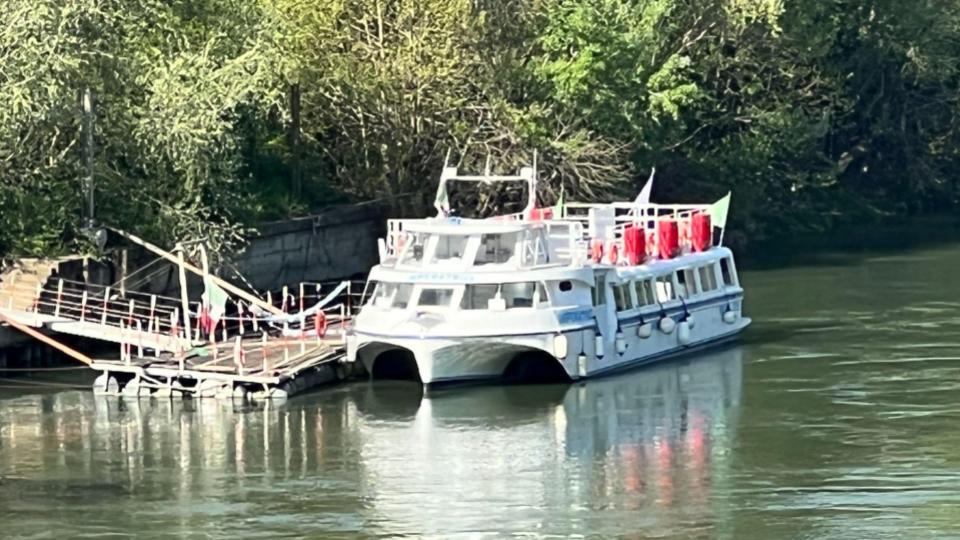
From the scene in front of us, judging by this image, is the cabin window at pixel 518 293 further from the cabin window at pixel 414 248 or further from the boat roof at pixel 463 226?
the cabin window at pixel 414 248

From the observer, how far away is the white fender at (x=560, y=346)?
51531mm

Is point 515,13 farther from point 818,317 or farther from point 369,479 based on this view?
point 369,479

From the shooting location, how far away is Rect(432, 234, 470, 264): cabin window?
52938 millimetres

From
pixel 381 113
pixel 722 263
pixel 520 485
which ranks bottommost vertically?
pixel 520 485

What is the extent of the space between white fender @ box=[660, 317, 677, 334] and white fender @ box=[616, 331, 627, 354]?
6.99 feet

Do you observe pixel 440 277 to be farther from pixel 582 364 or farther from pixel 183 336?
pixel 183 336

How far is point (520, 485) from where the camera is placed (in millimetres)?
41812

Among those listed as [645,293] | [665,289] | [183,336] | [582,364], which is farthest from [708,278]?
[183,336]

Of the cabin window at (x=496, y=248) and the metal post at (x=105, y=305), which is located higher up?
the cabin window at (x=496, y=248)

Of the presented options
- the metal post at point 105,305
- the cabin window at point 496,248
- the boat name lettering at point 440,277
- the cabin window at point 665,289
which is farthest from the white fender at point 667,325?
the metal post at point 105,305

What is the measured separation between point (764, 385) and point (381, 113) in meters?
22.0

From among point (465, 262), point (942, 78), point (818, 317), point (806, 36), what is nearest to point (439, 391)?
point (465, 262)

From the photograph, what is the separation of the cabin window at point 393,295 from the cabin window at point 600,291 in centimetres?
462

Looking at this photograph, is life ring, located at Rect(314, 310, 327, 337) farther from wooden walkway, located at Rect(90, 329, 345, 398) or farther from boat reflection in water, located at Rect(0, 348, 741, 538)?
boat reflection in water, located at Rect(0, 348, 741, 538)
